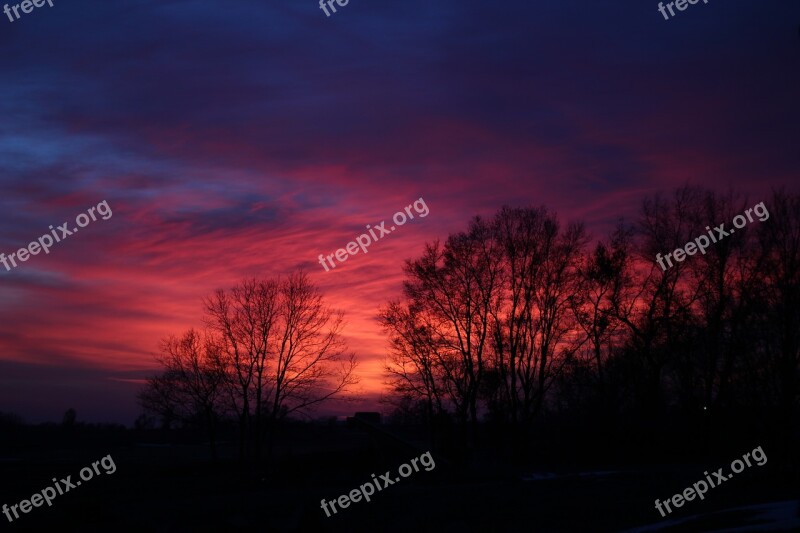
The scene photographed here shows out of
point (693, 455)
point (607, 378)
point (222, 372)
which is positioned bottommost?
point (693, 455)

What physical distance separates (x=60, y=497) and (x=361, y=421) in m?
23.4

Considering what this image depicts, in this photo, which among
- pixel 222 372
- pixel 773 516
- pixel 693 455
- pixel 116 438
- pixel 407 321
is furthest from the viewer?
pixel 116 438

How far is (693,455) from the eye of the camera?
4116 centimetres

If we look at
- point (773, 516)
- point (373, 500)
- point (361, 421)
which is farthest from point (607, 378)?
point (773, 516)

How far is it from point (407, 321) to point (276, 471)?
1607 cm

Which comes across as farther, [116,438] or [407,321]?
[116,438]

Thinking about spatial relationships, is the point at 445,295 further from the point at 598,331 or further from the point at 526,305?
the point at 598,331

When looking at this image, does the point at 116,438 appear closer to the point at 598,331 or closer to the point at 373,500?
the point at 598,331

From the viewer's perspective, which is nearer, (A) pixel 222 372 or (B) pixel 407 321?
(A) pixel 222 372

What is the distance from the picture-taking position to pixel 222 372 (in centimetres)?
4616

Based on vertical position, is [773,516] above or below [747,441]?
above

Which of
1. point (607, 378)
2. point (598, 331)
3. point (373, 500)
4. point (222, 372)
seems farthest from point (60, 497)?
point (607, 378)

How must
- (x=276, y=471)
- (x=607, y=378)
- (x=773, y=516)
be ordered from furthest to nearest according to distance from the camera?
(x=607, y=378) → (x=276, y=471) → (x=773, y=516)

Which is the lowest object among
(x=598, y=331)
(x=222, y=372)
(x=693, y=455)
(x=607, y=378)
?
(x=693, y=455)
